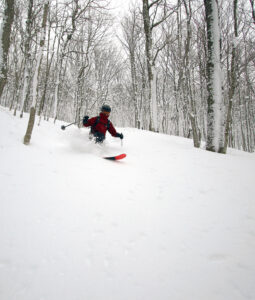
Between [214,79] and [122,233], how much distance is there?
17.6 ft

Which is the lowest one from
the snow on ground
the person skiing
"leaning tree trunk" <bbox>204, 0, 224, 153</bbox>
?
the snow on ground

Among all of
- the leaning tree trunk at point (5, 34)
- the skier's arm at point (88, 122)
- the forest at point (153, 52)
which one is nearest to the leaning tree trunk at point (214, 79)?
the forest at point (153, 52)

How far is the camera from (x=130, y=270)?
1.30 meters

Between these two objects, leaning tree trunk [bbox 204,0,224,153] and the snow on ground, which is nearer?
the snow on ground

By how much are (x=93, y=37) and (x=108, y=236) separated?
13.8 metres

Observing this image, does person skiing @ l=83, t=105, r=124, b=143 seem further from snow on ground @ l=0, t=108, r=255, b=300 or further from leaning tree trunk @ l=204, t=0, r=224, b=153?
leaning tree trunk @ l=204, t=0, r=224, b=153

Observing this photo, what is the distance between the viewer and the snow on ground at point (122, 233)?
1163 millimetres

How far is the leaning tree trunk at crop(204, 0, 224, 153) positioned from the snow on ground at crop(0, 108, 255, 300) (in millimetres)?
2068

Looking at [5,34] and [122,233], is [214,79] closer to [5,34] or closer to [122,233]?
[122,233]

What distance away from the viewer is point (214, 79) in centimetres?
479

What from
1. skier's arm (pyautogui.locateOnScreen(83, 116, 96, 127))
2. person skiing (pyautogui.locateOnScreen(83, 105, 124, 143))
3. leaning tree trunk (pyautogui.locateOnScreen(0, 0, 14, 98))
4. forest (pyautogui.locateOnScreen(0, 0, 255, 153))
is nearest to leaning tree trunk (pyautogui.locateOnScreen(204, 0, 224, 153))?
forest (pyautogui.locateOnScreen(0, 0, 255, 153))

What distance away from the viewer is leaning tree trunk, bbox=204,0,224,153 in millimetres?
4777

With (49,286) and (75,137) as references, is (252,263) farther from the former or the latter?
(75,137)

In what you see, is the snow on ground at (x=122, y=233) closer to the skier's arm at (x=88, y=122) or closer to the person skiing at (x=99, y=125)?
the person skiing at (x=99, y=125)
